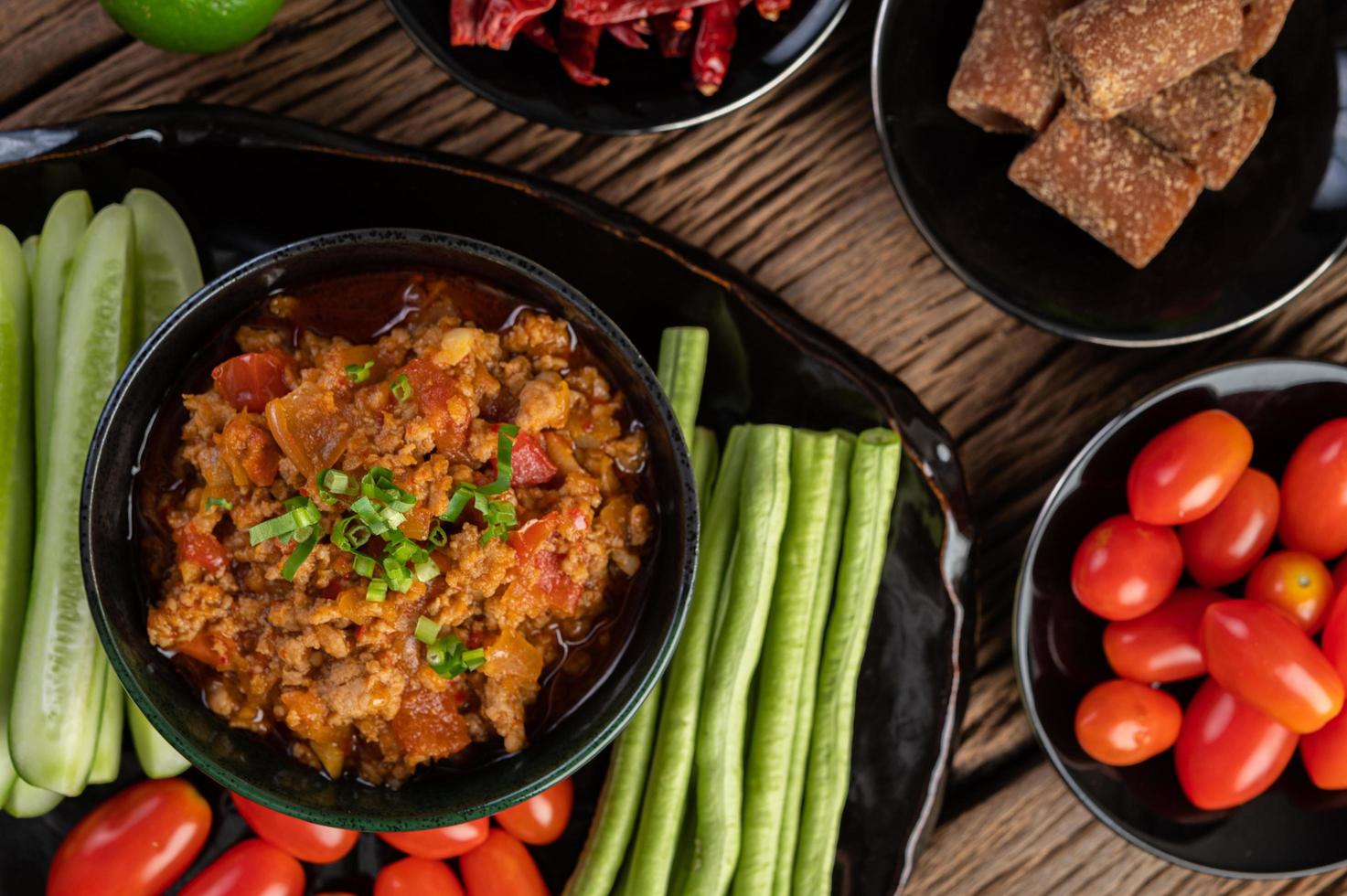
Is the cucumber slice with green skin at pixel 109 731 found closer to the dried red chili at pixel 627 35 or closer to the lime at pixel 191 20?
the lime at pixel 191 20

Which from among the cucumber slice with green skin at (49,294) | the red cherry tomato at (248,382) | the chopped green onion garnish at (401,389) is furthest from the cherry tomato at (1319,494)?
the cucumber slice with green skin at (49,294)

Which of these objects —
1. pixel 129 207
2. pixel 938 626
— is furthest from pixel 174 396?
pixel 938 626

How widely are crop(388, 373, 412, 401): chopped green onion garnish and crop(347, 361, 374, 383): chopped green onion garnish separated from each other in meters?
0.12

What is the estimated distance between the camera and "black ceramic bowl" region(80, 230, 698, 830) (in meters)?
2.81

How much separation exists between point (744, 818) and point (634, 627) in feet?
2.27

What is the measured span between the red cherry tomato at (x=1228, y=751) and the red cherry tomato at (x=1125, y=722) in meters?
0.08

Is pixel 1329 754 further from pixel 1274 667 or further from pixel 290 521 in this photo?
pixel 290 521

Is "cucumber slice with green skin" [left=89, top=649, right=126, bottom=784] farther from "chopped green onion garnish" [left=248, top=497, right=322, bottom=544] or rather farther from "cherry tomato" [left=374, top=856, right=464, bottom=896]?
"chopped green onion garnish" [left=248, top=497, right=322, bottom=544]

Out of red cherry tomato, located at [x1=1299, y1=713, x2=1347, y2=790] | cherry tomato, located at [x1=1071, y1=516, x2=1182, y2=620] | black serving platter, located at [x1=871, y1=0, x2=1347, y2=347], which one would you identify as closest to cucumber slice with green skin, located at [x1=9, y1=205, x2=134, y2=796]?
black serving platter, located at [x1=871, y1=0, x2=1347, y2=347]

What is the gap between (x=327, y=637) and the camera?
2672 mm

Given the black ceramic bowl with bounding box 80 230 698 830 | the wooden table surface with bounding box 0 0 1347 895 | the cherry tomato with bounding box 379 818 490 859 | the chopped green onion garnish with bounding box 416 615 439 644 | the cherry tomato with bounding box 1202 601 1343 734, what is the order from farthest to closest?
1. the wooden table surface with bounding box 0 0 1347 895
2. the cherry tomato with bounding box 379 818 490 859
3. the cherry tomato with bounding box 1202 601 1343 734
4. the black ceramic bowl with bounding box 80 230 698 830
5. the chopped green onion garnish with bounding box 416 615 439 644

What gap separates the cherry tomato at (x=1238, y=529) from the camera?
3539 mm

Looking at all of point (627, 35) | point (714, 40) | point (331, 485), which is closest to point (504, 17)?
point (627, 35)

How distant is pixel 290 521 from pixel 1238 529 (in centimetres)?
266
